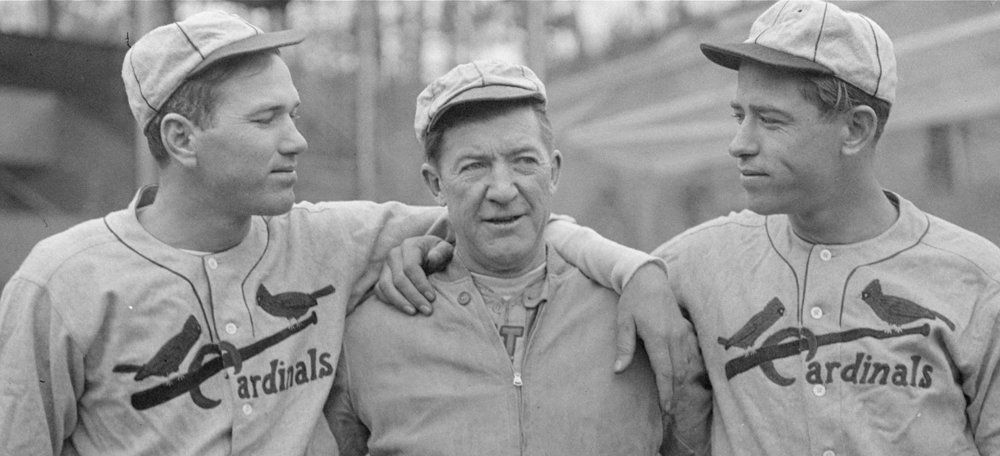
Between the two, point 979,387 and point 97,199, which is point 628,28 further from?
point 979,387

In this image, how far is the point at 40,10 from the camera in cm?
792

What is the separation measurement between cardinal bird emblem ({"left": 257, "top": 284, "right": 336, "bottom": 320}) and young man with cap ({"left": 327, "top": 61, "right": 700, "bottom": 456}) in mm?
148

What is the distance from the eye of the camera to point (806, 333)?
2645mm

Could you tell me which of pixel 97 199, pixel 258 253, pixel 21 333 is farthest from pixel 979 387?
pixel 97 199

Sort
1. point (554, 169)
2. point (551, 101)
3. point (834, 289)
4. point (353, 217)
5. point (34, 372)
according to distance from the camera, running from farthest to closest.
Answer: point (551, 101) → point (353, 217) → point (554, 169) → point (834, 289) → point (34, 372)

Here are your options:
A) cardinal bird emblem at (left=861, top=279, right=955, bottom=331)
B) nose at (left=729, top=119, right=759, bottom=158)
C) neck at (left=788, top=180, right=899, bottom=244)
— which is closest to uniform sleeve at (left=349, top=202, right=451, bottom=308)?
nose at (left=729, top=119, right=759, bottom=158)

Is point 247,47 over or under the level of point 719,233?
over

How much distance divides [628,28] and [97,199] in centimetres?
503

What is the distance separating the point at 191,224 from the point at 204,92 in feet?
1.07

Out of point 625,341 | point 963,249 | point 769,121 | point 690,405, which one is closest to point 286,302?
point 625,341

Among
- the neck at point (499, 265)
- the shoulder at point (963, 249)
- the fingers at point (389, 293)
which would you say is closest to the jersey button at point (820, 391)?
the shoulder at point (963, 249)

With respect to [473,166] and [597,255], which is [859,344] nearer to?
[597,255]

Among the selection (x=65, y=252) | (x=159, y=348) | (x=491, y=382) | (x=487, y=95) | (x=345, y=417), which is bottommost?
(x=345, y=417)

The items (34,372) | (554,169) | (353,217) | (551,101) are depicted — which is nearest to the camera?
(34,372)
